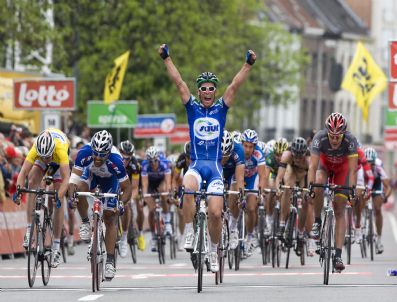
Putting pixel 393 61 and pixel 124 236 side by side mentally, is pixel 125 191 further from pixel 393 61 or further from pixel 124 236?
pixel 124 236

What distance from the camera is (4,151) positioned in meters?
28.0

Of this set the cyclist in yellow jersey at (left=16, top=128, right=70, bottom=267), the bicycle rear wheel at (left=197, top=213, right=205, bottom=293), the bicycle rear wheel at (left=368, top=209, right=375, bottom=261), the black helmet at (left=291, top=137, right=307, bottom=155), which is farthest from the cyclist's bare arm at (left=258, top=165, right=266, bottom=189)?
the bicycle rear wheel at (left=197, top=213, right=205, bottom=293)

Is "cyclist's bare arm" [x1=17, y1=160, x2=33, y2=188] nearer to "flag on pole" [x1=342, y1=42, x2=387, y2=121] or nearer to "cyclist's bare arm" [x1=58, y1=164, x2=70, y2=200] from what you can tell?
"cyclist's bare arm" [x1=58, y1=164, x2=70, y2=200]

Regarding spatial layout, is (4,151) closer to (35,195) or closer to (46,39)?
(35,195)

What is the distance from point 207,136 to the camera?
61.3 ft

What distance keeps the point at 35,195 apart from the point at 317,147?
3.23m

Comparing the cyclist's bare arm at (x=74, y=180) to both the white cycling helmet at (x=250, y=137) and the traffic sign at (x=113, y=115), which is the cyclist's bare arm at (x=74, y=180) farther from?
the traffic sign at (x=113, y=115)

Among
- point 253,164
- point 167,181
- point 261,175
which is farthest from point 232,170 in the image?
point 167,181

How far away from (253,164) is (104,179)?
5.35m

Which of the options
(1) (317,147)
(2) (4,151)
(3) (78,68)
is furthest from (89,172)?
(3) (78,68)

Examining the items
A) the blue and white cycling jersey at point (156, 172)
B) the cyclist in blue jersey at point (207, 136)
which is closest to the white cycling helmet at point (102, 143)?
the cyclist in blue jersey at point (207, 136)

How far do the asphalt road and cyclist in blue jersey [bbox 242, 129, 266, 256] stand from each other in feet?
1.63

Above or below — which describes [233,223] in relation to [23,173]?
below

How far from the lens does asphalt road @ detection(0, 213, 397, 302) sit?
1752 cm
